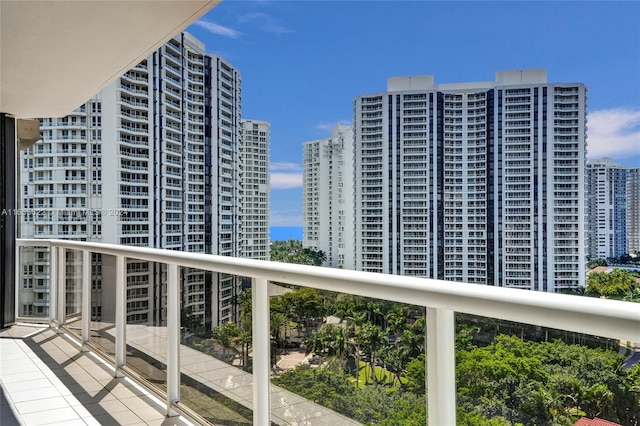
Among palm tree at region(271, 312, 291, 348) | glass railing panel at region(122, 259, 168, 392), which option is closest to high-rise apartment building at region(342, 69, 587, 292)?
glass railing panel at region(122, 259, 168, 392)

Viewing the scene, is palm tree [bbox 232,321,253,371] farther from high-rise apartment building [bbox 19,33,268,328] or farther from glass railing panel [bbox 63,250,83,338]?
high-rise apartment building [bbox 19,33,268,328]

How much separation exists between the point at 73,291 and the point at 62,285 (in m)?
0.37

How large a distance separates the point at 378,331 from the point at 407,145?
48908 mm

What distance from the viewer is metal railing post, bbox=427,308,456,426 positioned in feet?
3.64

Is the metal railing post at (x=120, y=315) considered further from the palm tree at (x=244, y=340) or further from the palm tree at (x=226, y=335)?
the palm tree at (x=244, y=340)

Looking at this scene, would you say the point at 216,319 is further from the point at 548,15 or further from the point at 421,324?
the point at 548,15

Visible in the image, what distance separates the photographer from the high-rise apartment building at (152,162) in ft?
138

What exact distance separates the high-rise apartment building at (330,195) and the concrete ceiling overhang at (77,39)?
47.5 m

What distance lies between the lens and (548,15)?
5812 centimetres

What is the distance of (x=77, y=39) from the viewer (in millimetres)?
3242

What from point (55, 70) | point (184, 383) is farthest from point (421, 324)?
point (55, 70)

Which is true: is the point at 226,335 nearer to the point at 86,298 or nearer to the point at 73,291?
the point at 86,298

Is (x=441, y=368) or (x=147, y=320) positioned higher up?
(x=441, y=368)

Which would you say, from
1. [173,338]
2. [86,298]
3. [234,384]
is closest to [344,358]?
[234,384]
